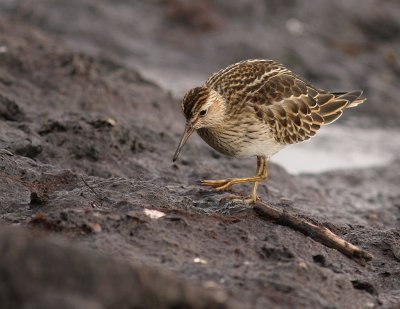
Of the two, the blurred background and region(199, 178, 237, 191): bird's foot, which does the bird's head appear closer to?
region(199, 178, 237, 191): bird's foot

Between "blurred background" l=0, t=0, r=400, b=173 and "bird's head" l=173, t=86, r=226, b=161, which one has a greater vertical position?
"blurred background" l=0, t=0, r=400, b=173

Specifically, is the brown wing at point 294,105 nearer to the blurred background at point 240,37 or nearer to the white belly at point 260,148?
the white belly at point 260,148

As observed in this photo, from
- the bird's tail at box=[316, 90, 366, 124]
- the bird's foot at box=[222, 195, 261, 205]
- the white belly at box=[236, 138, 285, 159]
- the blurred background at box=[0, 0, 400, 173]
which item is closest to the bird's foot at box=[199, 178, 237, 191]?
the white belly at box=[236, 138, 285, 159]

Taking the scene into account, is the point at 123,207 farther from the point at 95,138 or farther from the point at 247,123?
the point at 95,138

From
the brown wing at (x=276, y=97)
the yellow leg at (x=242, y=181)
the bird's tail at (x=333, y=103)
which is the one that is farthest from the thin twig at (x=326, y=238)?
the bird's tail at (x=333, y=103)

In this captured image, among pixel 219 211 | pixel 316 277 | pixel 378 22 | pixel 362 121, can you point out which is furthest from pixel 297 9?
pixel 316 277

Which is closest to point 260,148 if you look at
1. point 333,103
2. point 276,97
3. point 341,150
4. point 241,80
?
point 276,97

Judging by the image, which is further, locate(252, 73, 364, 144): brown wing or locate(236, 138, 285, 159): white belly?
locate(252, 73, 364, 144): brown wing

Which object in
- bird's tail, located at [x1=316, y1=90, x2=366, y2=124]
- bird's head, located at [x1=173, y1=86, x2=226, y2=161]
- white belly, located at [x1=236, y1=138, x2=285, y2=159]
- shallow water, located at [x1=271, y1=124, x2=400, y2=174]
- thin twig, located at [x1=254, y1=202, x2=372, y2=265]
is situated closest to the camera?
thin twig, located at [x1=254, y1=202, x2=372, y2=265]
